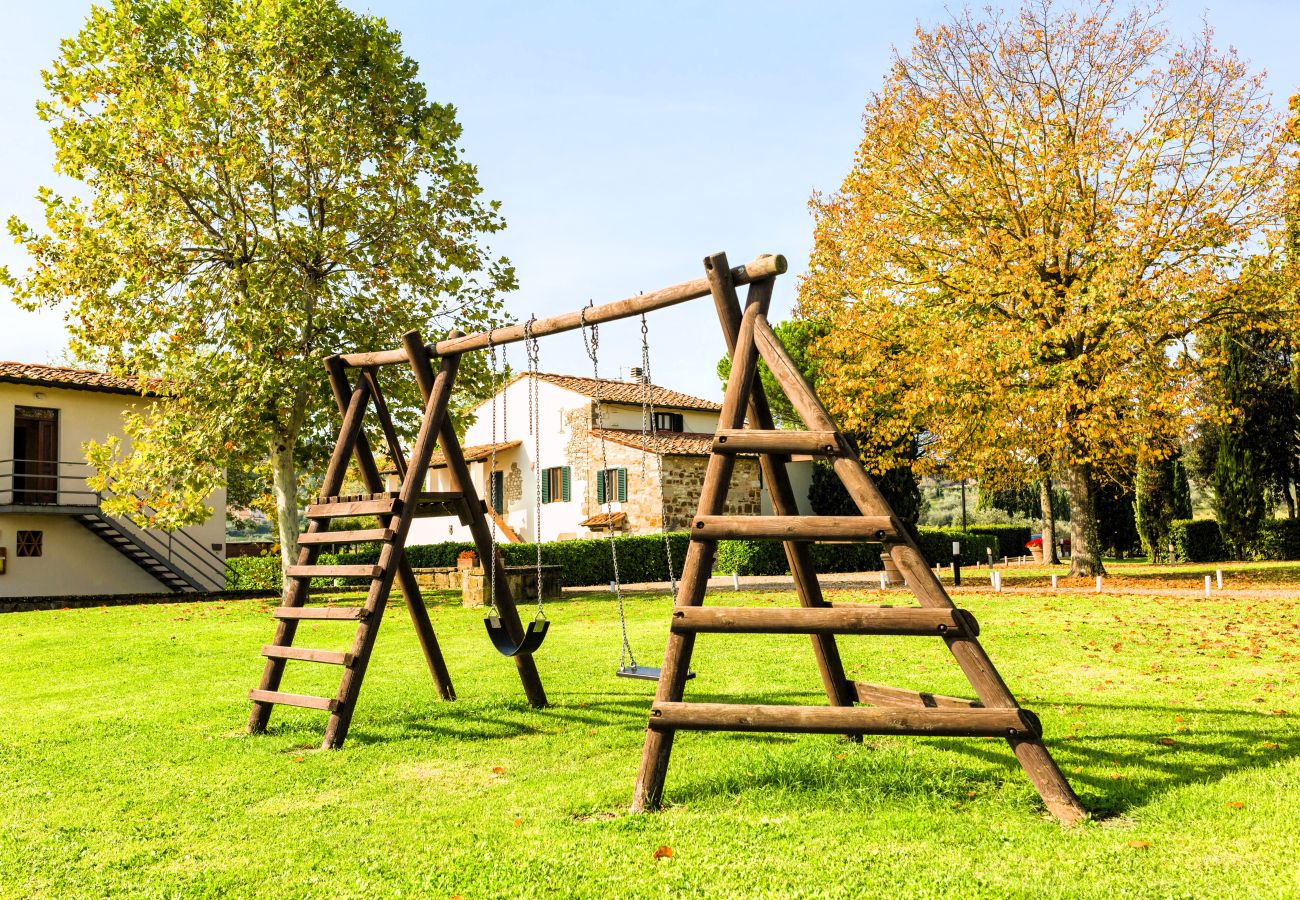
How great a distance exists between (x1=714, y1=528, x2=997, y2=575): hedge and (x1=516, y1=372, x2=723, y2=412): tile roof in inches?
271

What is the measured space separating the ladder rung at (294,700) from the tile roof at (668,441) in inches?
812

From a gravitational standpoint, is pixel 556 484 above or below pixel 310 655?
above

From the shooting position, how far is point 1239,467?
98.0 feet

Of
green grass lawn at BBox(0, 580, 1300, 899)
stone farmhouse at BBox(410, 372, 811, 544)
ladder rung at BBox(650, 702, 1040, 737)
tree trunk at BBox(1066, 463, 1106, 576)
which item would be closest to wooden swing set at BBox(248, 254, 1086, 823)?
ladder rung at BBox(650, 702, 1040, 737)

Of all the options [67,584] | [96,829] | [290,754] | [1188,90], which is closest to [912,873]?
[96,829]

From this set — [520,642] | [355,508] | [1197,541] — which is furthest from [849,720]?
[1197,541]

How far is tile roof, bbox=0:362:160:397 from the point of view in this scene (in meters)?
24.2

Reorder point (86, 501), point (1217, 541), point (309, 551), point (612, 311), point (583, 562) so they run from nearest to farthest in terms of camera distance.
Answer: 1. point (612, 311)
2. point (309, 551)
3. point (583, 562)
4. point (86, 501)
5. point (1217, 541)

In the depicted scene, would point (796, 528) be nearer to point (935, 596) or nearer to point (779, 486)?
point (779, 486)

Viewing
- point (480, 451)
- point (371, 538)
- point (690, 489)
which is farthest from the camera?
point (480, 451)

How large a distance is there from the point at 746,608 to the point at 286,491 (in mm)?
16937

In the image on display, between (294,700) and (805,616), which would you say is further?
(294,700)

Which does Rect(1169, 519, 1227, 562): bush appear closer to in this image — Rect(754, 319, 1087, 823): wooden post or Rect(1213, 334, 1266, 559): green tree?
Rect(1213, 334, 1266, 559): green tree

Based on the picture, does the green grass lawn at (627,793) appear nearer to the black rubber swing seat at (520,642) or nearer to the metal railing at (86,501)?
the black rubber swing seat at (520,642)
